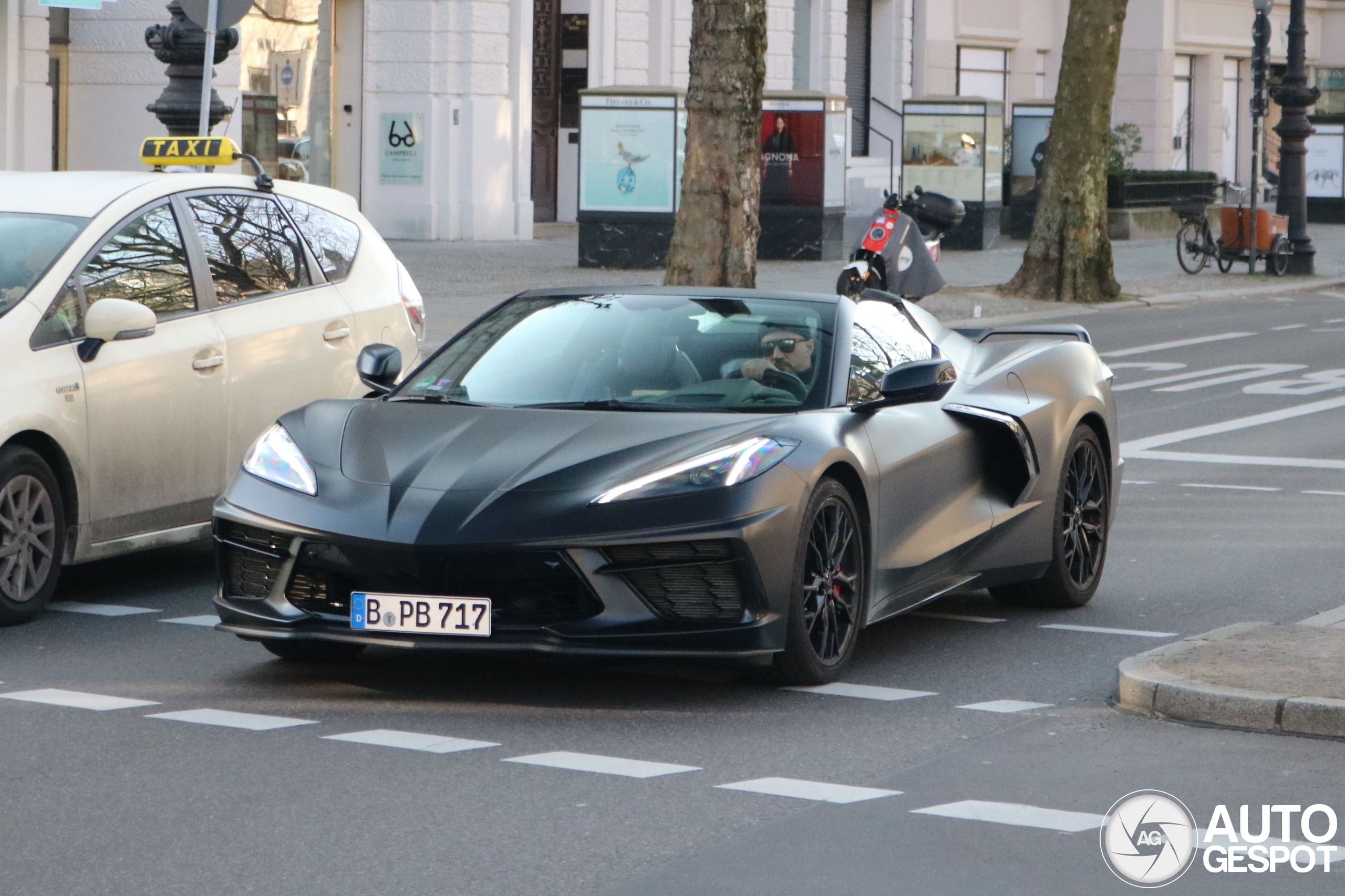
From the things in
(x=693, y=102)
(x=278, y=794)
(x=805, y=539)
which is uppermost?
(x=693, y=102)

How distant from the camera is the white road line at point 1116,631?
7.90 metres

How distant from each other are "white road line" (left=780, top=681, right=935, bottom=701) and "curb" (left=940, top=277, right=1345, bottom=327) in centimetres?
1503

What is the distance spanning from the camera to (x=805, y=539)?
21.5 feet

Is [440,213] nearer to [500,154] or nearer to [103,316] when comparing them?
[500,154]

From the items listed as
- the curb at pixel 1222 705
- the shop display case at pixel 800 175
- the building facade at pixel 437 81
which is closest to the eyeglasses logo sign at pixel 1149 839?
the curb at pixel 1222 705

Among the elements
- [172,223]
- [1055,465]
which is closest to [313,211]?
[172,223]

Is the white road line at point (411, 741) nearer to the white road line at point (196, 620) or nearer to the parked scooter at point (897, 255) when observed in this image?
the white road line at point (196, 620)

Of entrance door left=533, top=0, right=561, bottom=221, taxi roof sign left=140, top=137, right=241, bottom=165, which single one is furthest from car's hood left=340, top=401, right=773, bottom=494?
entrance door left=533, top=0, right=561, bottom=221

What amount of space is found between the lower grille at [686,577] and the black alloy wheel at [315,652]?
42.8 inches

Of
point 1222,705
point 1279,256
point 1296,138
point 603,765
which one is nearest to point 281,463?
point 603,765

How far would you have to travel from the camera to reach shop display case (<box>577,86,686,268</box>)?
27.4 meters

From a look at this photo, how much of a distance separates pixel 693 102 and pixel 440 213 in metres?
12.6

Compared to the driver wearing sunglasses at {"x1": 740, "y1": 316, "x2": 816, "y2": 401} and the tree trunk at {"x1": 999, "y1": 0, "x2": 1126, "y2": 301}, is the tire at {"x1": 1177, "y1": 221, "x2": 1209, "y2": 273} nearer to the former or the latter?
the tree trunk at {"x1": 999, "y1": 0, "x2": 1126, "y2": 301}

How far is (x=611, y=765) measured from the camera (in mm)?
5773
